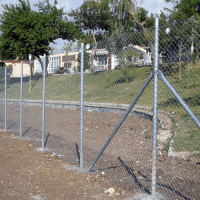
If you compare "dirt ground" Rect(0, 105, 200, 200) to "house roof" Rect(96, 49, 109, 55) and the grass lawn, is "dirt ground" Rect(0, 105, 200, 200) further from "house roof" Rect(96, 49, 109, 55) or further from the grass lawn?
"house roof" Rect(96, 49, 109, 55)

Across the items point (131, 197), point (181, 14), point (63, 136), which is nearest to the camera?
point (131, 197)

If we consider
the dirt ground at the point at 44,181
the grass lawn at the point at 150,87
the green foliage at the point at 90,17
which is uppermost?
the green foliage at the point at 90,17

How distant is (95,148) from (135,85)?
227cm

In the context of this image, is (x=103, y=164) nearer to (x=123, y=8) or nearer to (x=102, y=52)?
(x=102, y=52)

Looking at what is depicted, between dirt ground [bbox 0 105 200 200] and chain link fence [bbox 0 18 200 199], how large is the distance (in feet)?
0.05

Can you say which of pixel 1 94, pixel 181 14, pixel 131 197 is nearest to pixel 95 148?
pixel 131 197

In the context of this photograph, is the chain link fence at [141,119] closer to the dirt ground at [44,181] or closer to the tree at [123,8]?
the dirt ground at [44,181]

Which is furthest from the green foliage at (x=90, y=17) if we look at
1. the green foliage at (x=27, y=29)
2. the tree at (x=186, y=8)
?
the tree at (x=186, y=8)

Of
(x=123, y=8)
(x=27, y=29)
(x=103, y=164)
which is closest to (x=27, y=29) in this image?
(x=27, y=29)

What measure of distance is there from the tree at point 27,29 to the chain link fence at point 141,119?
16983mm

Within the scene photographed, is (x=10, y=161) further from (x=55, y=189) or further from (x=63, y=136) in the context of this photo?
(x=63, y=136)

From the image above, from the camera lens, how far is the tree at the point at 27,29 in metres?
24.5

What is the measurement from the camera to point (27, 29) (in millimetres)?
24984

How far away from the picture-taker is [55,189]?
403 centimetres
